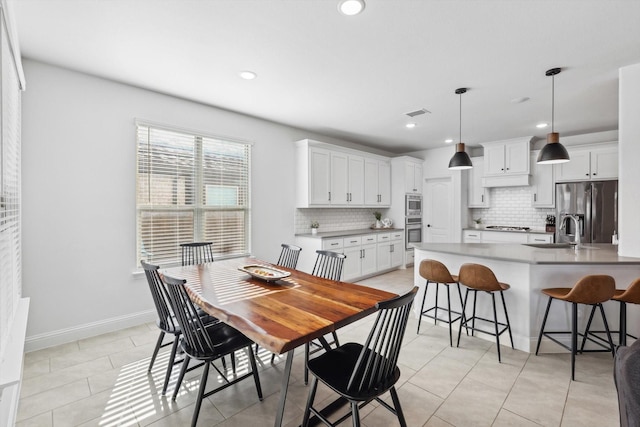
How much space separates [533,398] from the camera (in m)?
2.13

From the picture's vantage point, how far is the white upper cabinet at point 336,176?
504cm

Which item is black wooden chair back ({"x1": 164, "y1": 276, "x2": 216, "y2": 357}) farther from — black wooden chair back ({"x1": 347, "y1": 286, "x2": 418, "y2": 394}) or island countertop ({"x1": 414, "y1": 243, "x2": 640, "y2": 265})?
island countertop ({"x1": 414, "y1": 243, "x2": 640, "y2": 265})

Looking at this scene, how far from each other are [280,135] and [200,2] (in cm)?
291

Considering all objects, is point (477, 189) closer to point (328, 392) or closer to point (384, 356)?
point (328, 392)

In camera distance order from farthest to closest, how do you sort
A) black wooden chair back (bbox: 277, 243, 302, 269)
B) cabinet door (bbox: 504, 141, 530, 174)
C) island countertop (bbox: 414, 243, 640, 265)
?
cabinet door (bbox: 504, 141, 530, 174)
black wooden chair back (bbox: 277, 243, 302, 269)
island countertop (bbox: 414, 243, 640, 265)

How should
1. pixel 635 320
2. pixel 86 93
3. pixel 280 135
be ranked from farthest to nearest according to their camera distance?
pixel 280 135 → pixel 86 93 → pixel 635 320

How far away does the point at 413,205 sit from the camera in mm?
6723

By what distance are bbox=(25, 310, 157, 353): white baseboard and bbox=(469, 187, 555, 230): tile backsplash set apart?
21.0 feet

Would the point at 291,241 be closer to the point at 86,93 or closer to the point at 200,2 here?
the point at 86,93

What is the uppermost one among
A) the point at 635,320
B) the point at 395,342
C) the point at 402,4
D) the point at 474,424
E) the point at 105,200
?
the point at 402,4

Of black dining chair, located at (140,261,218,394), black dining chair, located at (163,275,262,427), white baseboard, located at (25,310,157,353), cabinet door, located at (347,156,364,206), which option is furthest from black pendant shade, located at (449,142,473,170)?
white baseboard, located at (25,310,157,353)

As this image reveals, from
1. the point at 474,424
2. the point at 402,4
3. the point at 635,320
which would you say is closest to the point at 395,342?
the point at 474,424

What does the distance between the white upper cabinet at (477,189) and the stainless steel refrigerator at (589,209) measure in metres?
1.24

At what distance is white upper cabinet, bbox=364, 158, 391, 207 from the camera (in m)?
6.17
